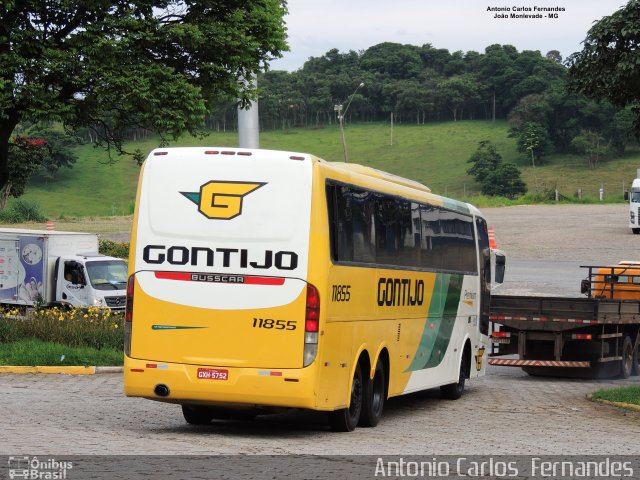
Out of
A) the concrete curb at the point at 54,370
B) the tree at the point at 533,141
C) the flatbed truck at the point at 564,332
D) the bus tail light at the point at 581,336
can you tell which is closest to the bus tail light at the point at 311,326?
the concrete curb at the point at 54,370

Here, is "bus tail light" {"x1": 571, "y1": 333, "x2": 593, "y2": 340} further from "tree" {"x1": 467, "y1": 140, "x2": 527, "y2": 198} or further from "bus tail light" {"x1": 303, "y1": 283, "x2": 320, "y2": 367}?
"tree" {"x1": 467, "y1": 140, "x2": 527, "y2": 198}

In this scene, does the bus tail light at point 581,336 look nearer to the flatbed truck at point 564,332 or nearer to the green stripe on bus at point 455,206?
the flatbed truck at point 564,332

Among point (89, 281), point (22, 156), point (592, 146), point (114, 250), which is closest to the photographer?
point (89, 281)

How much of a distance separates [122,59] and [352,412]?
16.3m

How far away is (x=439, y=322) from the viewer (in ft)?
60.4

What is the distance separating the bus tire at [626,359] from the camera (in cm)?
2425

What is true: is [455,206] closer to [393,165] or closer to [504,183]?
[504,183]

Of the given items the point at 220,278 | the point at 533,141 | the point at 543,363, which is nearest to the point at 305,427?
the point at 220,278

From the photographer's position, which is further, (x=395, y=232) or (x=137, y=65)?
(x=137, y=65)

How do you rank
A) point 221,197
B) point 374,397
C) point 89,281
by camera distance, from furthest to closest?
1. point 89,281
2. point 374,397
3. point 221,197

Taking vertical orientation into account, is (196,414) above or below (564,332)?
above

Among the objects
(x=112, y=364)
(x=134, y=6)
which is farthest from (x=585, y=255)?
(x=112, y=364)

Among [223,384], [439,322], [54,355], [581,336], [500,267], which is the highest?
[223,384]

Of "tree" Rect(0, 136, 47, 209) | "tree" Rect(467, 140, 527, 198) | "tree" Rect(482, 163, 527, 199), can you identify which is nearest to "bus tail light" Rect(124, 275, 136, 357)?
"tree" Rect(0, 136, 47, 209)
